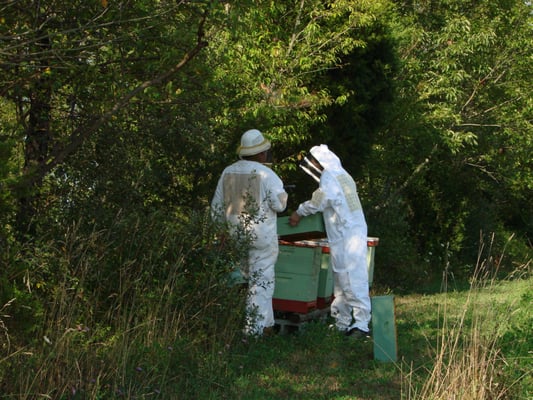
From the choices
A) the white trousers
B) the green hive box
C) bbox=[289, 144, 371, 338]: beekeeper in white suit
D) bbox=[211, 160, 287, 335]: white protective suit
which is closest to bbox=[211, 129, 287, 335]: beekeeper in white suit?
bbox=[211, 160, 287, 335]: white protective suit

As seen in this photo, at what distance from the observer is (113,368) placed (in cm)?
656

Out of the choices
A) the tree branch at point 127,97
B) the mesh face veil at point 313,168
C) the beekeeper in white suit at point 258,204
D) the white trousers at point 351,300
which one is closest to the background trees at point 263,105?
the tree branch at point 127,97

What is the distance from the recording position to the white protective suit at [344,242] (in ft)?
33.6

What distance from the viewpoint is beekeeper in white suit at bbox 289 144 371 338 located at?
1023cm

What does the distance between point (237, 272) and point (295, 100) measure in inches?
136

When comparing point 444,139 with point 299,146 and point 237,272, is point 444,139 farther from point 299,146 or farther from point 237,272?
point 237,272

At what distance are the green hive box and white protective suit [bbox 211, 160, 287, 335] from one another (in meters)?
0.29

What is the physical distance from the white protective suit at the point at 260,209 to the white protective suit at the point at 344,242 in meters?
0.66

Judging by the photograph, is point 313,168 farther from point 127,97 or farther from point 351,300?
point 127,97

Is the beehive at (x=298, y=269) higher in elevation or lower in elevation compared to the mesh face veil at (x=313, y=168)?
lower

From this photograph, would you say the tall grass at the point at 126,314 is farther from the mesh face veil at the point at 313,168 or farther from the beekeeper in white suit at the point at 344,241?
the mesh face veil at the point at 313,168

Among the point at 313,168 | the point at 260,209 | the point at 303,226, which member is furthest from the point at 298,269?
the point at 313,168

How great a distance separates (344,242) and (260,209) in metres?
1.25

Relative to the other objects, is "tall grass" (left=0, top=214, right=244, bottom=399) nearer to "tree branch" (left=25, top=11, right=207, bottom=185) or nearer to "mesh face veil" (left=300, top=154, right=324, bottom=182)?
"tree branch" (left=25, top=11, right=207, bottom=185)
